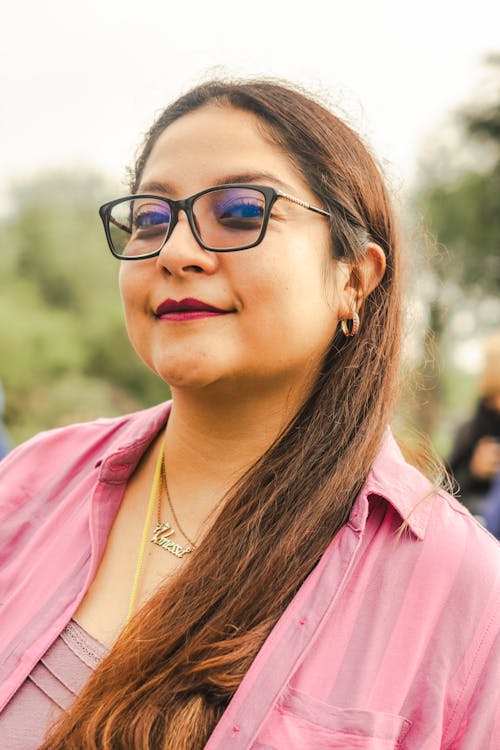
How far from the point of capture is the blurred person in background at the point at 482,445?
4.52 meters

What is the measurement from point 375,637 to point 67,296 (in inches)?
687

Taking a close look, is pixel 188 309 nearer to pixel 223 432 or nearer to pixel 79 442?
pixel 223 432

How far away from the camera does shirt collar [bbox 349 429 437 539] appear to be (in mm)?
1506

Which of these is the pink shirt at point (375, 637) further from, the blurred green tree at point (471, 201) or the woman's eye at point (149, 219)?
the blurred green tree at point (471, 201)

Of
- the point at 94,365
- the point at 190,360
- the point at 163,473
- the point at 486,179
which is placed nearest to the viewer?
the point at 190,360

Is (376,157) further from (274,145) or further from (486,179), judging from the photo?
(486,179)

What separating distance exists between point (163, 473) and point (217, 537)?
0.30m

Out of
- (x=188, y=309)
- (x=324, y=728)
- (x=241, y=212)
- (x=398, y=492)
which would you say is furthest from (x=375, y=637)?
(x=241, y=212)

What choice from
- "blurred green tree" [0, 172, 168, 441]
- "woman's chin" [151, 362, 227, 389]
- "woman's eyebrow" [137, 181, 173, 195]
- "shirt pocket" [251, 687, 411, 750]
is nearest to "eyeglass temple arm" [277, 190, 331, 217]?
"woman's eyebrow" [137, 181, 173, 195]

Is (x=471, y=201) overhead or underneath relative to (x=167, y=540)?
underneath

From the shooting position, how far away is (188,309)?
1.57m

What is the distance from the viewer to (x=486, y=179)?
2184 cm

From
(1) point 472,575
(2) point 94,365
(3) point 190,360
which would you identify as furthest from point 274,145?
(2) point 94,365

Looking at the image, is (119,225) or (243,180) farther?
(119,225)
